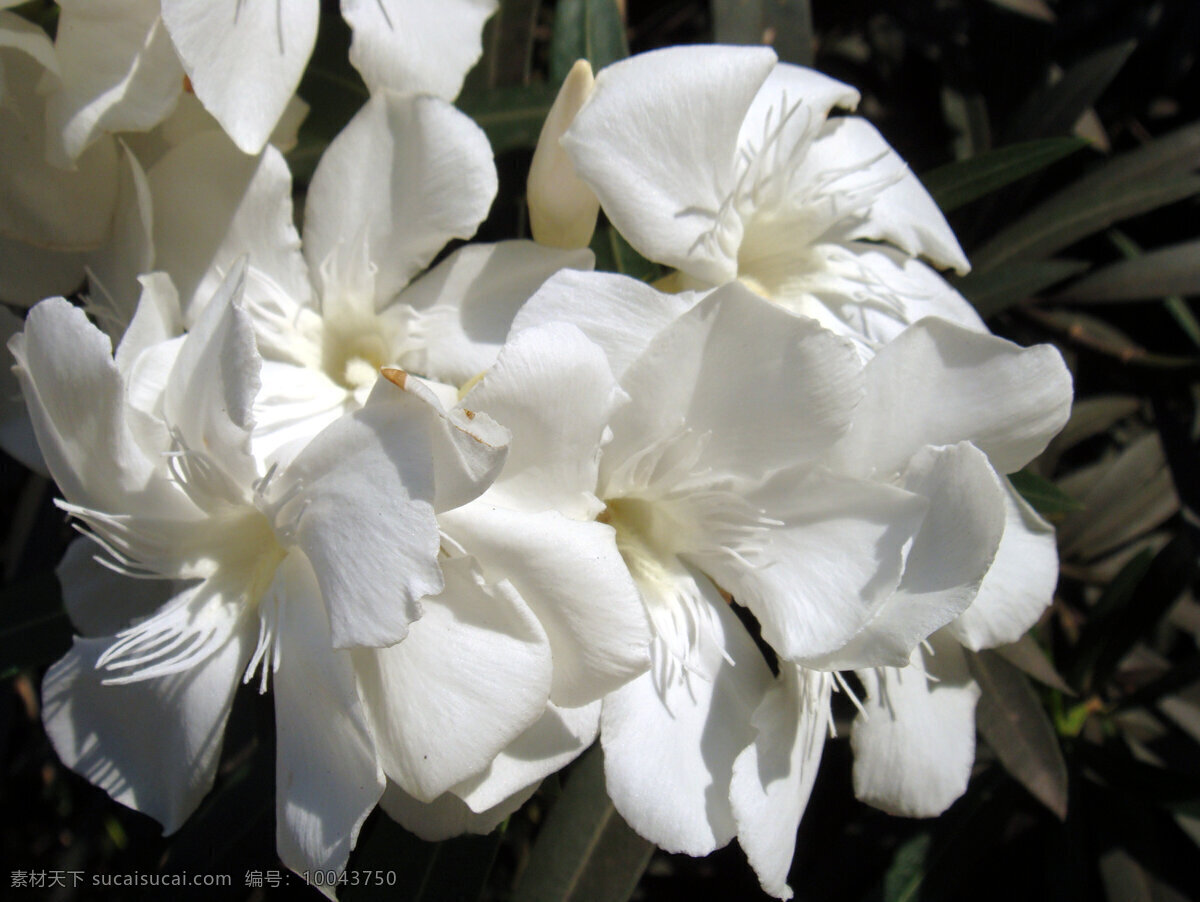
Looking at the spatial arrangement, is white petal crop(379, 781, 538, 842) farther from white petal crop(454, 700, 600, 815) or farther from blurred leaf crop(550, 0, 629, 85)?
blurred leaf crop(550, 0, 629, 85)

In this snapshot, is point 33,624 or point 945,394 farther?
point 33,624

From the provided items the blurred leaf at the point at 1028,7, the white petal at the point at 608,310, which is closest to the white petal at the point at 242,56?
the white petal at the point at 608,310

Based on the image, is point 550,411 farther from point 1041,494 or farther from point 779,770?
point 1041,494

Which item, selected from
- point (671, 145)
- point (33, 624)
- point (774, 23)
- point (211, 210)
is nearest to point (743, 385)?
point (671, 145)

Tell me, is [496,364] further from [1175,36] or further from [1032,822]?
[1175,36]

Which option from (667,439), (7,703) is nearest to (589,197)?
(667,439)
